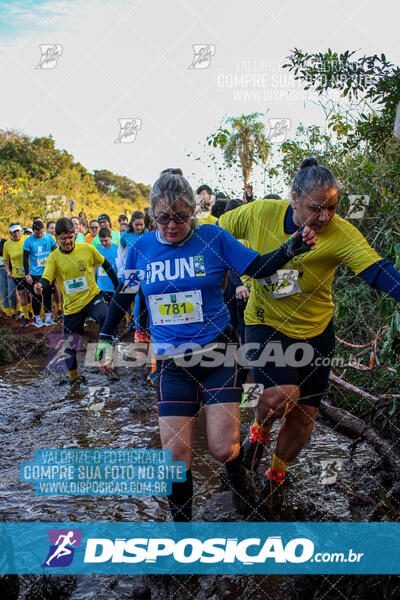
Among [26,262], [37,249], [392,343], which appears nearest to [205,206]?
[392,343]

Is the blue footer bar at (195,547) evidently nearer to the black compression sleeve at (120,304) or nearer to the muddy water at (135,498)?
the muddy water at (135,498)

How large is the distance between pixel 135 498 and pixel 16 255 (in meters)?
9.71

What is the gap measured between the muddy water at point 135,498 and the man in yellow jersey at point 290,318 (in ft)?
1.36

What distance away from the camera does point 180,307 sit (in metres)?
2.81

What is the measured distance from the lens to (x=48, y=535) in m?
3.00

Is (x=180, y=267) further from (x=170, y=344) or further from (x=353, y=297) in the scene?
(x=353, y=297)

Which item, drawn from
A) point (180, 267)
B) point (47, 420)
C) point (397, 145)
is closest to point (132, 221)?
point (47, 420)

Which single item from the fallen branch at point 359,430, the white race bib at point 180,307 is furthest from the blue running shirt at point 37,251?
the white race bib at point 180,307

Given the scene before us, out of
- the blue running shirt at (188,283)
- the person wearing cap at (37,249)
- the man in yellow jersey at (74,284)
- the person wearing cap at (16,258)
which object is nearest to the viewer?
the blue running shirt at (188,283)

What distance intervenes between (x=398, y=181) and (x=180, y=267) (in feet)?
9.09

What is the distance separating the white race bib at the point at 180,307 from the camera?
2.80m

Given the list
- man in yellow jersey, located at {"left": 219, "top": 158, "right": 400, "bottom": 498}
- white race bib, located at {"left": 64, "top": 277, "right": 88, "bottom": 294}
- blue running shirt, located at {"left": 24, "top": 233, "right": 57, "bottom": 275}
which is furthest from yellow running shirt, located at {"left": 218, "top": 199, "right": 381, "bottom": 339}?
blue running shirt, located at {"left": 24, "top": 233, "right": 57, "bottom": 275}

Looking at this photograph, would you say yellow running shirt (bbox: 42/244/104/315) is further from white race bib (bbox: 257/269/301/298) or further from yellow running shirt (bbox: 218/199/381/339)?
white race bib (bbox: 257/269/301/298)
